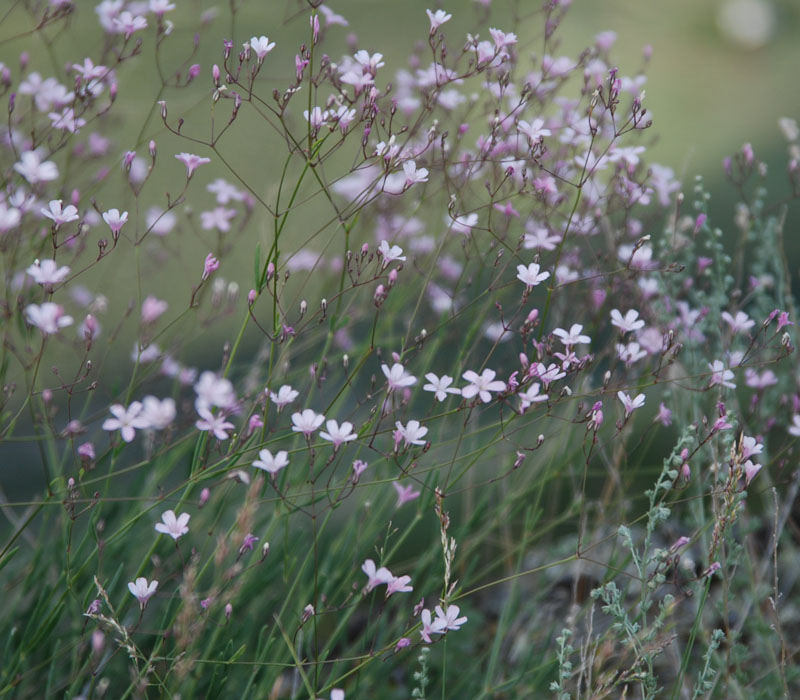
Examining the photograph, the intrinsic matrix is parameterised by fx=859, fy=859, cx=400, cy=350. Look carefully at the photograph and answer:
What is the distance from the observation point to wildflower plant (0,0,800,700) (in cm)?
177

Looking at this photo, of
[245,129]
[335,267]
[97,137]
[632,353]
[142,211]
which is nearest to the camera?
[632,353]

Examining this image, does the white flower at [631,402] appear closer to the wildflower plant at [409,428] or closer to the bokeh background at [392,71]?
the wildflower plant at [409,428]

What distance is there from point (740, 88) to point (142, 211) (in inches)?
191

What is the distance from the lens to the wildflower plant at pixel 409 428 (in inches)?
69.7

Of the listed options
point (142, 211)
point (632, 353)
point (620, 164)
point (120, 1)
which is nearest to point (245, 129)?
point (142, 211)

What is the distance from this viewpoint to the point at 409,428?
171 centimetres

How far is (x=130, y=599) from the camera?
2.13 metres

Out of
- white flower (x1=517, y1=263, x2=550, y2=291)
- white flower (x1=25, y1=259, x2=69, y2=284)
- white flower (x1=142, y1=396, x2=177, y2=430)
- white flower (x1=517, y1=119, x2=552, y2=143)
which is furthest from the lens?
white flower (x1=517, y1=119, x2=552, y2=143)

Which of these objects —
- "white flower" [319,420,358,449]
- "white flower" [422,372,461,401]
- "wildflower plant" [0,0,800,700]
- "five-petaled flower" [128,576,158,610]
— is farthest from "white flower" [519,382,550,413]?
"five-petaled flower" [128,576,158,610]

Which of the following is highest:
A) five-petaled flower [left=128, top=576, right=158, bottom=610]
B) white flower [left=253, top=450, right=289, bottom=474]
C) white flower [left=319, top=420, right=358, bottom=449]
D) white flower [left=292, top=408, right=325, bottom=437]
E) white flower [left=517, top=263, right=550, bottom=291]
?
white flower [left=517, top=263, right=550, bottom=291]

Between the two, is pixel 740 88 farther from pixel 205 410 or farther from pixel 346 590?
pixel 205 410

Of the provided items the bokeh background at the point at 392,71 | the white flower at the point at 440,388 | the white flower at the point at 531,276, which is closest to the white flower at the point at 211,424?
the white flower at the point at 440,388

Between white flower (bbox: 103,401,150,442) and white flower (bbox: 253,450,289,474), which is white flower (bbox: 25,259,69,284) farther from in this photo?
white flower (bbox: 253,450,289,474)

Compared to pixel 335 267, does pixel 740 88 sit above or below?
above
